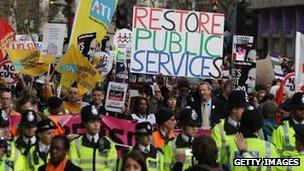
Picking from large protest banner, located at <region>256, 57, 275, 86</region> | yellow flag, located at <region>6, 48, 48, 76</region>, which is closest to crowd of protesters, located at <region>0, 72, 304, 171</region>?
yellow flag, located at <region>6, 48, 48, 76</region>

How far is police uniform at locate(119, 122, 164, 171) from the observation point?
8359 millimetres

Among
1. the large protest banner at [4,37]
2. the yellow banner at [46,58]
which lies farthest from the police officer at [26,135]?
the large protest banner at [4,37]

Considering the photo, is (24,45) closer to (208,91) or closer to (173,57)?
(173,57)

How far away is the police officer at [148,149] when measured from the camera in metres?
8.37

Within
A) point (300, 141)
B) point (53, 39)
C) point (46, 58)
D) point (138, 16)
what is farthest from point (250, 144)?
point (53, 39)

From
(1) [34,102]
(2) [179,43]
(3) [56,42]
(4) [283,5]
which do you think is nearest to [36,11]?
(4) [283,5]

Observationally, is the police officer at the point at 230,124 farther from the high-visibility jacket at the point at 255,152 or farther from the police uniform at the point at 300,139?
the police uniform at the point at 300,139

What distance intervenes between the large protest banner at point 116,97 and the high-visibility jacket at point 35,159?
15.7 ft

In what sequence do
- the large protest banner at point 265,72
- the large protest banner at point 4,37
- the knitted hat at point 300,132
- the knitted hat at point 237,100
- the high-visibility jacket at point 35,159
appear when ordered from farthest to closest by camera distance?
the large protest banner at point 265,72
the large protest banner at point 4,37
the knitted hat at point 237,100
the high-visibility jacket at point 35,159
the knitted hat at point 300,132

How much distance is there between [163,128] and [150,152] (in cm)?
102

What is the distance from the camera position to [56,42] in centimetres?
1628

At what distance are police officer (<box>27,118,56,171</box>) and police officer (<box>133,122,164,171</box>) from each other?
82 centimetres

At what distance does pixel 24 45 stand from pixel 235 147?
13.7m

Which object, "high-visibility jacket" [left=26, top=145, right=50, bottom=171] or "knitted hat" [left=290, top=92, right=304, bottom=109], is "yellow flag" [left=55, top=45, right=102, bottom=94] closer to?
"knitted hat" [left=290, top=92, right=304, bottom=109]
